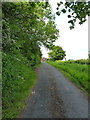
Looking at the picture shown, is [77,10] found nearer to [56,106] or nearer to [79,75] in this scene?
[56,106]

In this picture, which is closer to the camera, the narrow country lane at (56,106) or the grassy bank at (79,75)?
the narrow country lane at (56,106)

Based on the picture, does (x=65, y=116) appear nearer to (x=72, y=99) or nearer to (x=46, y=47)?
(x=72, y=99)

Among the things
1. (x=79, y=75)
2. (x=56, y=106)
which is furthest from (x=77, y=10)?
(x=79, y=75)

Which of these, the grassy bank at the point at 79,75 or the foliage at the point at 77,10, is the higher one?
the foliage at the point at 77,10

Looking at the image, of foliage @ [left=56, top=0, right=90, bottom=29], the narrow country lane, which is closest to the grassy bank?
the narrow country lane

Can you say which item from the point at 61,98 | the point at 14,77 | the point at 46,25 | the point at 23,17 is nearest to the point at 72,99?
the point at 61,98

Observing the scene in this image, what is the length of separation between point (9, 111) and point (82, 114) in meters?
2.59

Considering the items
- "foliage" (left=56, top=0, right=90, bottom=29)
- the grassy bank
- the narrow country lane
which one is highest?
"foliage" (left=56, top=0, right=90, bottom=29)

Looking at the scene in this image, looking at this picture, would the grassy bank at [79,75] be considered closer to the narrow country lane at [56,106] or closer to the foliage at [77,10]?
the narrow country lane at [56,106]

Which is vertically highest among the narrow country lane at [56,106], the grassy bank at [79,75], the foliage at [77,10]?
the foliage at [77,10]

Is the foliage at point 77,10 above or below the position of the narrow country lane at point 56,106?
above

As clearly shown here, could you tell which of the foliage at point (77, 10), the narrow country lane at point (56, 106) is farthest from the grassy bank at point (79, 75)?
the foliage at point (77, 10)

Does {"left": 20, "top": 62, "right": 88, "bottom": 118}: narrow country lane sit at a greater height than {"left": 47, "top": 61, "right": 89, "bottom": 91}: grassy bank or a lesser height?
lesser

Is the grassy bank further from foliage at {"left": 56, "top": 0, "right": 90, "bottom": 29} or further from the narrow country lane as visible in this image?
foliage at {"left": 56, "top": 0, "right": 90, "bottom": 29}
